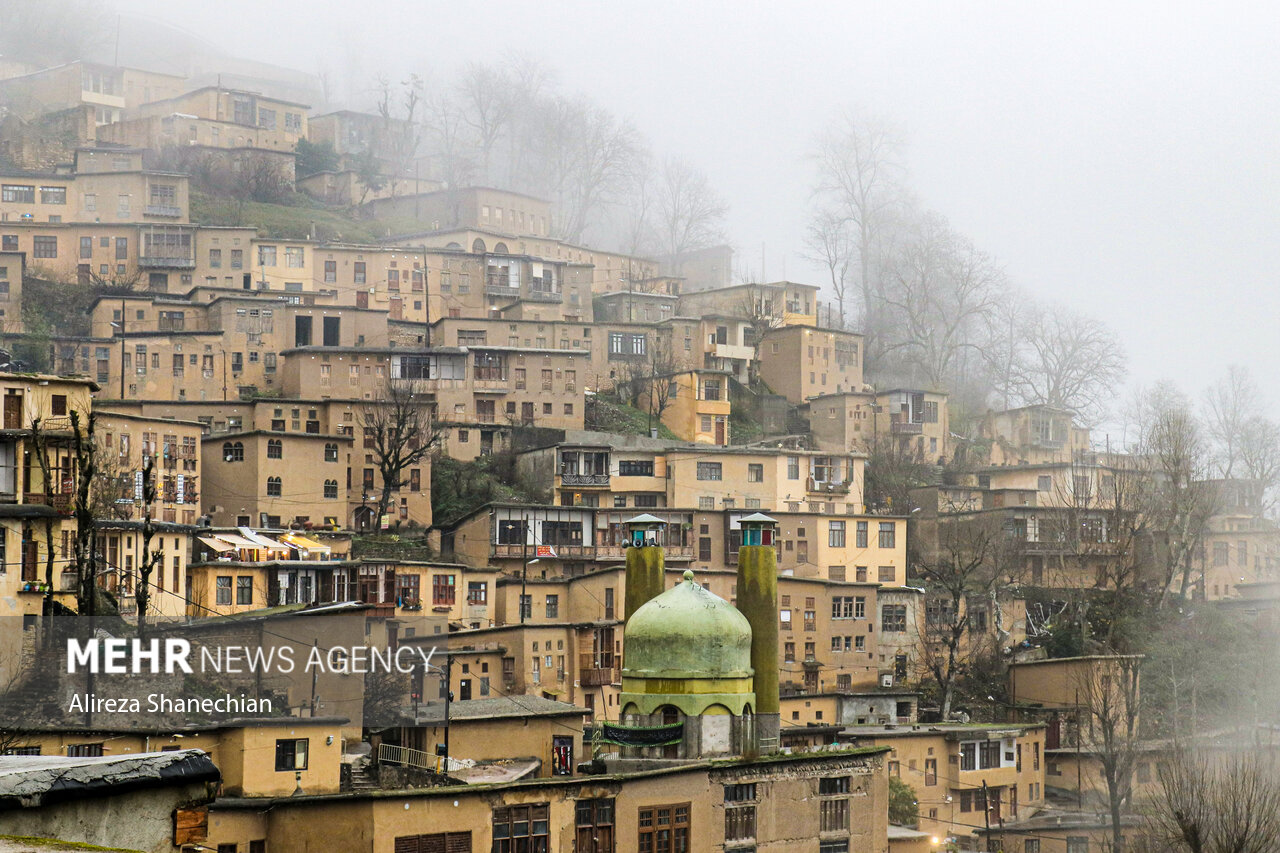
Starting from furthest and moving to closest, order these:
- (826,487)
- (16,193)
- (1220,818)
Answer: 1. (16,193)
2. (826,487)
3. (1220,818)

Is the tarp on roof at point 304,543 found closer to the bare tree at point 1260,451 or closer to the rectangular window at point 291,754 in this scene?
the rectangular window at point 291,754

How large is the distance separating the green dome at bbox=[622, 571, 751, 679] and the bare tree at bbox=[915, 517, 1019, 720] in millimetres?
20581

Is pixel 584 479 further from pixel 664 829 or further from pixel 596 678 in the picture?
pixel 664 829

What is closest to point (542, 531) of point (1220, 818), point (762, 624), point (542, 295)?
point (762, 624)

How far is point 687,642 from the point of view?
135 ft

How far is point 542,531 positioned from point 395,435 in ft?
28.1

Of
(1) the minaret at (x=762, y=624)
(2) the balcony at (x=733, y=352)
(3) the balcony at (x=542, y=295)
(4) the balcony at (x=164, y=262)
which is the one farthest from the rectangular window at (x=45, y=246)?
(1) the minaret at (x=762, y=624)

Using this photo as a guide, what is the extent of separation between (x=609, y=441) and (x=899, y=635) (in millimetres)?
16145

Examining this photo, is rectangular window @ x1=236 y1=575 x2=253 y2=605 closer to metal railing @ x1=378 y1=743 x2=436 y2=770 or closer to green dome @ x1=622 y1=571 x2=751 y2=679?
metal railing @ x1=378 y1=743 x2=436 y2=770

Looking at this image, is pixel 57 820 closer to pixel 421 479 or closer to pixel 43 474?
pixel 43 474

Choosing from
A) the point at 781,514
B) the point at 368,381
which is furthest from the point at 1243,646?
the point at 368,381

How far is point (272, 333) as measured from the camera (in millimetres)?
73312

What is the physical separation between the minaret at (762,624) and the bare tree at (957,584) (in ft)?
59.4

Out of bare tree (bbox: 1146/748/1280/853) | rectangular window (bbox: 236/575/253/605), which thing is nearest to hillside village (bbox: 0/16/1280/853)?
rectangular window (bbox: 236/575/253/605)
